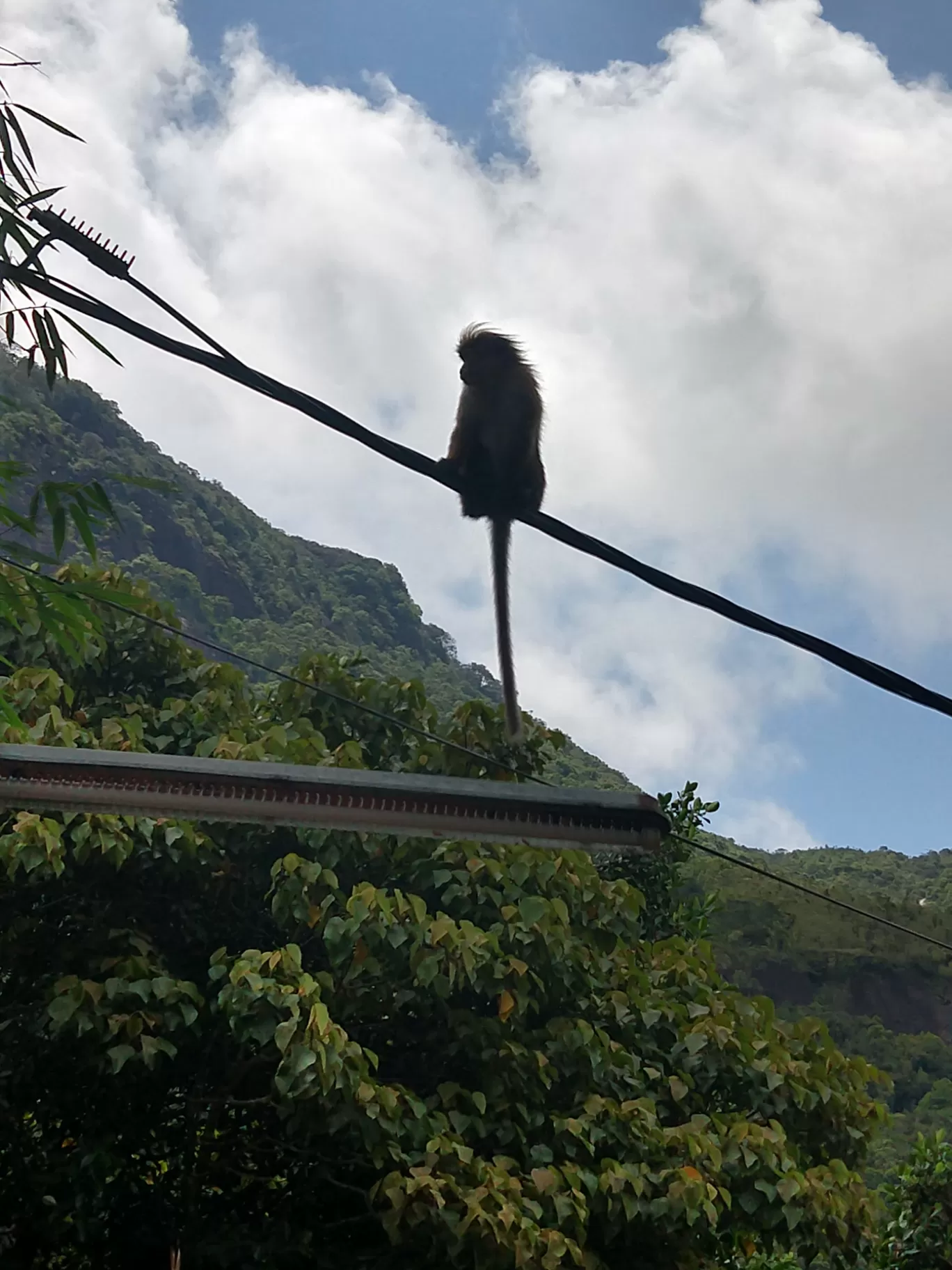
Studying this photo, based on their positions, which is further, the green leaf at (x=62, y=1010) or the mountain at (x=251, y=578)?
the mountain at (x=251, y=578)

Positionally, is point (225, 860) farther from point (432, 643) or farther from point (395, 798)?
point (432, 643)

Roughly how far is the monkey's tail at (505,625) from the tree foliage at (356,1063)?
0.93 metres

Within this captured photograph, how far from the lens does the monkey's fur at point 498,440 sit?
4.52 m

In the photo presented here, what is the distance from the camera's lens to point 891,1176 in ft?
23.1

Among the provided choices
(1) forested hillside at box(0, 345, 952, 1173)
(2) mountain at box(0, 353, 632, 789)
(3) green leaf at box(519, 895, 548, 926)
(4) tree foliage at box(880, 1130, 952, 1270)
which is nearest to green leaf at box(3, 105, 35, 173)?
(3) green leaf at box(519, 895, 548, 926)

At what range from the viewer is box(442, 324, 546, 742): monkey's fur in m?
4.52

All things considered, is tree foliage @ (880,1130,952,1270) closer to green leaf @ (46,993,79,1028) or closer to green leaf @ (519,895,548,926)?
green leaf @ (519,895,548,926)

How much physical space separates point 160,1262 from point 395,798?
3.47m

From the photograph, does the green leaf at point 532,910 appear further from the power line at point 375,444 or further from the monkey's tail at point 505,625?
the power line at point 375,444

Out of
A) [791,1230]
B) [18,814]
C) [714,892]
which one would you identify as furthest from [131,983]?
[714,892]

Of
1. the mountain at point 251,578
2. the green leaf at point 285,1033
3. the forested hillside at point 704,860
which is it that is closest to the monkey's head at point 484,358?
the green leaf at point 285,1033

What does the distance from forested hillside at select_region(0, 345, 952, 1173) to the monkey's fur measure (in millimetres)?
9017

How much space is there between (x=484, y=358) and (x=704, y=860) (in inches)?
460

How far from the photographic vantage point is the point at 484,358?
16.7 ft
